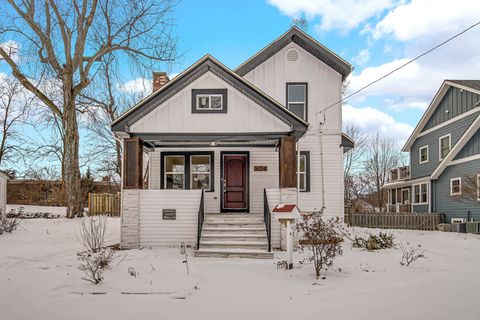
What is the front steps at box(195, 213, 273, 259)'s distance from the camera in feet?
33.8

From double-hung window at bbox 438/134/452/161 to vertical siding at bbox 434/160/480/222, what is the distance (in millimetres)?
1357

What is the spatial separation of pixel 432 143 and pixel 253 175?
589 inches

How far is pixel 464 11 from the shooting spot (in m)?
9.01

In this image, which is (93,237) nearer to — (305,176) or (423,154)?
(305,176)

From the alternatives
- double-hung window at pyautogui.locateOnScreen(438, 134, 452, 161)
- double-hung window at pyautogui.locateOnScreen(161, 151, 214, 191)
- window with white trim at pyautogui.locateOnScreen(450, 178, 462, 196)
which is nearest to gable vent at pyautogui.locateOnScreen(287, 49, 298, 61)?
double-hung window at pyautogui.locateOnScreen(161, 151, 214, 191)

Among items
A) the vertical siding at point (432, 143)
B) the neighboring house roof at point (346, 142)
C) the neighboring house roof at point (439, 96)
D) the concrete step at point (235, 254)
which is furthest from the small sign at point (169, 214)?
the neighboring house roof at point (439, 96)

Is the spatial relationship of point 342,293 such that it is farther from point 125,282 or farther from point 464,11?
point 464,11

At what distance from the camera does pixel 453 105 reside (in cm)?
2195

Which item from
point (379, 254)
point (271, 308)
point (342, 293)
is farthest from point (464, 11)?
point (271, 308)

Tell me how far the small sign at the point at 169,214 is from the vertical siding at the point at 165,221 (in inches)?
2.7

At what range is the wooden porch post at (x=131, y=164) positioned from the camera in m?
11.7

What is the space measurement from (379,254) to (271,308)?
5.73m

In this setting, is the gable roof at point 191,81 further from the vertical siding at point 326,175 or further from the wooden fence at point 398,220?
the wooden fence at point 398,220

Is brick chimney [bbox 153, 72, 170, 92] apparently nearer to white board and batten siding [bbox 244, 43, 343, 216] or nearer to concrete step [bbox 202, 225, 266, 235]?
white board and batten siding [bbox 244, 43, 343, 216]
